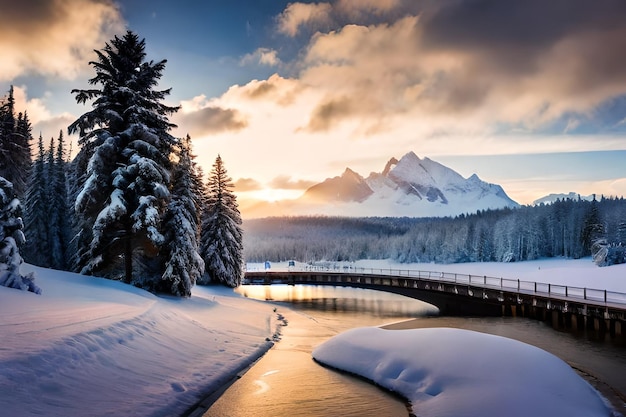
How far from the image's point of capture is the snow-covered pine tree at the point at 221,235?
46969 millimetres

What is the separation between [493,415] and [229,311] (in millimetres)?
21609

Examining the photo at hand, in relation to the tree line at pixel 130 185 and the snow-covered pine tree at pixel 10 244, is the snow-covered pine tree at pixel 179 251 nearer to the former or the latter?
the tree line at pixel 130 185

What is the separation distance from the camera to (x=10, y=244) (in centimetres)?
1639

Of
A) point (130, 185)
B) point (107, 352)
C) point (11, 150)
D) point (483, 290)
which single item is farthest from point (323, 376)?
point (11, 150)

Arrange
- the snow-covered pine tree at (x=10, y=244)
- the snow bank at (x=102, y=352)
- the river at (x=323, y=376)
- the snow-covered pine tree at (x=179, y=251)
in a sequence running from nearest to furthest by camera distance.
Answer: the snow bank at (x=102, y=352)
the river at (x=323, y=376)
the snow-covered pine tree at (x=10, y=244)
the snow-covered pine tree at (x=179, y=251)

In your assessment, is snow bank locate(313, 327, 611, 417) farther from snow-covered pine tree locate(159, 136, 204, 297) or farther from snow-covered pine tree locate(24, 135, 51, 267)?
snow-covered pine tree locate(24, 135, 51, 267)

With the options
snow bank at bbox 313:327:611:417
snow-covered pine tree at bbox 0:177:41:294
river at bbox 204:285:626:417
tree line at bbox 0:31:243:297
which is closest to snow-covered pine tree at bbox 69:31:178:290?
tree line at bbox 0:31:243:297

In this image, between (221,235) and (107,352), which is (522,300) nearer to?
(221,235)

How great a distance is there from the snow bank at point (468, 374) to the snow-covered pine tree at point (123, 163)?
1404cm

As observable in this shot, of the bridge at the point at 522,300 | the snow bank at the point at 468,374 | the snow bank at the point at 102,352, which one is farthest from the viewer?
the bridge at the point at 522,300

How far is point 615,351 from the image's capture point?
2438cm

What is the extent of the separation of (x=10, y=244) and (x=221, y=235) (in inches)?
1250

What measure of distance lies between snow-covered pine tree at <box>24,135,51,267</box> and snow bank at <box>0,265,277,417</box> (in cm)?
3469

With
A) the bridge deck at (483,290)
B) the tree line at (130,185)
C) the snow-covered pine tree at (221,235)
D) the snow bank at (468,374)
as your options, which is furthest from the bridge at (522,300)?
the tree line at (130,185)
